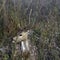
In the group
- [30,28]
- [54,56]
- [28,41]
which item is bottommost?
[54,56]

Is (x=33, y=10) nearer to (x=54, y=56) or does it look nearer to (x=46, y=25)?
(x=46, y=25)

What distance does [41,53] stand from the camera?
2.56 metres

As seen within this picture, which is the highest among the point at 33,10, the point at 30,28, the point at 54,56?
the point at 33,10

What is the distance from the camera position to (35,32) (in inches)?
115

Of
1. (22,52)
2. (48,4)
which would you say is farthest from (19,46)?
(48,4)

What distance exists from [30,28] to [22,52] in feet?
1.61

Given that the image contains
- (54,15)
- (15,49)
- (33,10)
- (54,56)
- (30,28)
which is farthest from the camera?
(33,10)

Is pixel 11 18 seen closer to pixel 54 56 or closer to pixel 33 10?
pixel 33 10

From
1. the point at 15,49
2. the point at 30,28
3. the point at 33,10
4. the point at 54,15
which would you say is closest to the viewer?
the point at 15,49

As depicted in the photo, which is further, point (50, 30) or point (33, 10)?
point (33, 10)

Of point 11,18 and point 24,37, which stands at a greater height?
point 11,18

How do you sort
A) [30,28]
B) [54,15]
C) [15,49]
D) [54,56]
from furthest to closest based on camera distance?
[54,15] < [30,28] < [54,56] < [15,49]

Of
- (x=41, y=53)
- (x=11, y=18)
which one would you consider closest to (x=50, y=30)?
(x=41, y=53)

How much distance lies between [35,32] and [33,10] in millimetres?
527
